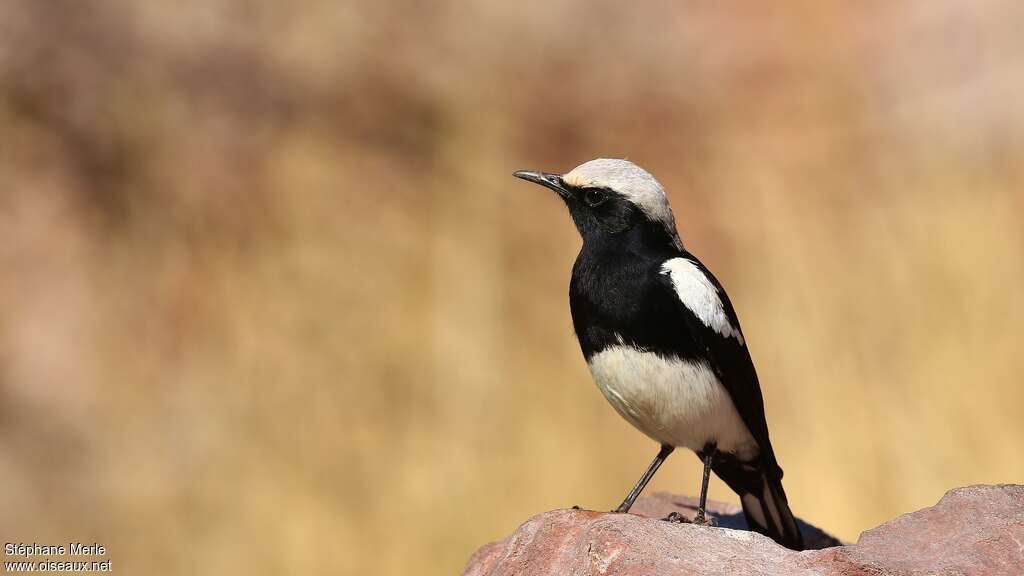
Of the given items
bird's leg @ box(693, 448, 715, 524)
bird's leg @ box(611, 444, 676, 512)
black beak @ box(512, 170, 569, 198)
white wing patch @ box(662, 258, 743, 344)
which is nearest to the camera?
bird's leg @ box(693, 448, 715, 524)

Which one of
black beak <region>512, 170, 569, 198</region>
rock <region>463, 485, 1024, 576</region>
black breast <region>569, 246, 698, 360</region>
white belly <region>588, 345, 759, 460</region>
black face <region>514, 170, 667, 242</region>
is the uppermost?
black beak <region>512, 170, 569, 198</region>

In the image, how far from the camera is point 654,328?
21.3 feet

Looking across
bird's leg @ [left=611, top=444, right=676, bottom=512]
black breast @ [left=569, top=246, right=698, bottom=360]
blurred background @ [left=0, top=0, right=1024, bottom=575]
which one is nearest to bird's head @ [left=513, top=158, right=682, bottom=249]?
black breast @ [left=569, top=246, right=698, bottom=360]

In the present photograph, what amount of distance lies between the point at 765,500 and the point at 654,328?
1.75 metres

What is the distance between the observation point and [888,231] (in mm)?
16906

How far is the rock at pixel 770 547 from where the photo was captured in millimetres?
5309

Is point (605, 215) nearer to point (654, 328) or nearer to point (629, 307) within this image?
point (629, 307)

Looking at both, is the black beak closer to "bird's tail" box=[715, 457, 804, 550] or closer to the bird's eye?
the bird's eye

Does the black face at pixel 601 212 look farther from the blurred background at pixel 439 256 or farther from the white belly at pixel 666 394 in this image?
the blurred background at pixel 439 256

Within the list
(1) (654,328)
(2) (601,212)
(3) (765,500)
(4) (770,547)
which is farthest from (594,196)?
(4) (770,547)

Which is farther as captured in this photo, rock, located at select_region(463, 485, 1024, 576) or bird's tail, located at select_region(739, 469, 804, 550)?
bird's tail, located at select_region(739, 469, 804, 550)

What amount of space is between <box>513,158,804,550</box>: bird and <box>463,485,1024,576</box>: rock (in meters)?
0.62

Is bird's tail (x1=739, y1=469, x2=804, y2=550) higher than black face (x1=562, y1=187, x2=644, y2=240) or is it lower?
lower

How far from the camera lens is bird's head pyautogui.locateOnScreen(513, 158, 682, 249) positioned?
6938mm
